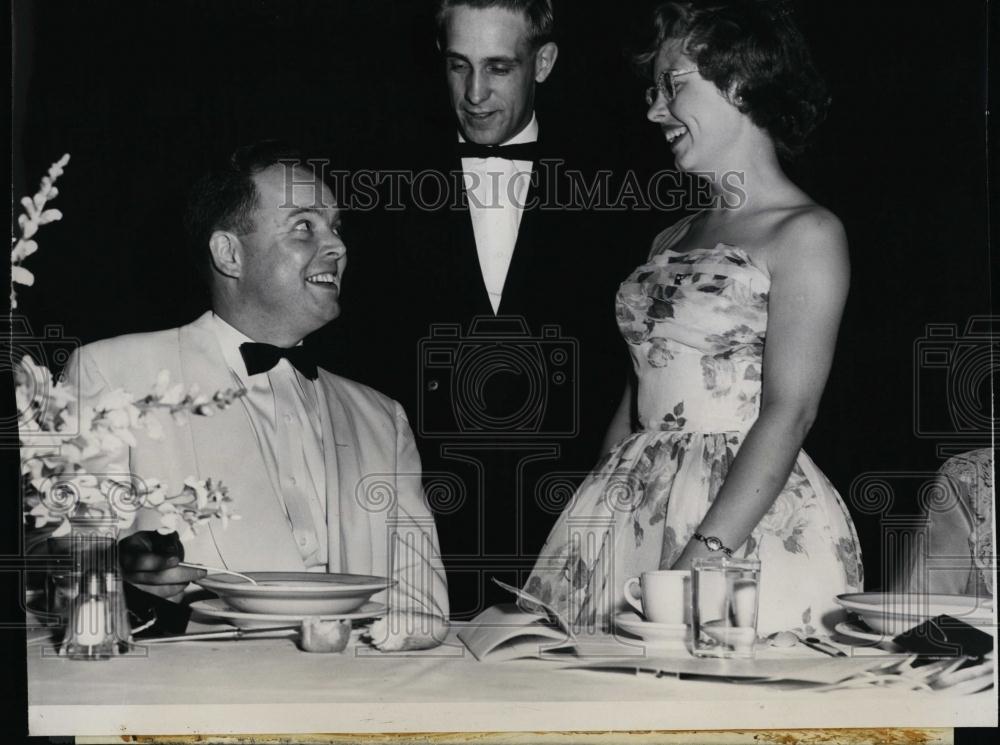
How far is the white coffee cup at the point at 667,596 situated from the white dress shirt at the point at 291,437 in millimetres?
719

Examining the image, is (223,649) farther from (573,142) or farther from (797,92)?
(797,92)

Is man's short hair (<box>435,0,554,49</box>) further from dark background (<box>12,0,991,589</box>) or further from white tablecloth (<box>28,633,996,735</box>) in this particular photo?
white tablecloth (<box>28,633,996,735</box>)

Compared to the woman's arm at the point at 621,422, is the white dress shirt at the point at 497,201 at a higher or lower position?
higher

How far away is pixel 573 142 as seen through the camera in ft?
8.87

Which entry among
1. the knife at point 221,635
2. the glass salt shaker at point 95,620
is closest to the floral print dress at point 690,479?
the knife at point 221,635

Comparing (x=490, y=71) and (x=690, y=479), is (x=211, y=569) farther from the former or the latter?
(x=490, y=71)

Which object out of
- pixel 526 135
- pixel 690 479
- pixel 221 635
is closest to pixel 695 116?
pixel 526 135

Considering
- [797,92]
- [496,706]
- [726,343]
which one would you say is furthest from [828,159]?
[496,706]

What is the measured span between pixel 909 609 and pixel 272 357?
1.26 m

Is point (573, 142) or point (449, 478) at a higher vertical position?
point (573, 142)

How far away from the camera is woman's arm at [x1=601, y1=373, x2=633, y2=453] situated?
2641mm

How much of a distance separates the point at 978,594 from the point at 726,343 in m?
0.74

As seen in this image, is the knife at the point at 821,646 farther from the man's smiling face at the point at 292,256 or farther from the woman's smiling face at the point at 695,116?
the man's smiling face at the point at 292,256

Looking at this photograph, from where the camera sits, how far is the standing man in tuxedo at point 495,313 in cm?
264
